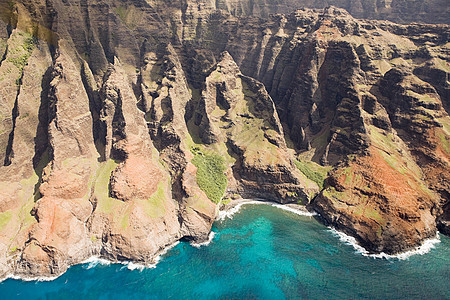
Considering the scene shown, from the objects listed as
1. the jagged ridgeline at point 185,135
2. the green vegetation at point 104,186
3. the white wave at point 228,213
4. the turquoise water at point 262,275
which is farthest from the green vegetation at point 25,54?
the white wave at point 228,213

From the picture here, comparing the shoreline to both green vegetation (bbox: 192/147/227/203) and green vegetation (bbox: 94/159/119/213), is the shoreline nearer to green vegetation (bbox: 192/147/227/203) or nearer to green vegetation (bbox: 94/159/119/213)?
green vegetation (bbox: 192/147/227/203)

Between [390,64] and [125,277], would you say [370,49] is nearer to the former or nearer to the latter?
[390,64]

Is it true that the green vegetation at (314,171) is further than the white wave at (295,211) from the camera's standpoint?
Yes

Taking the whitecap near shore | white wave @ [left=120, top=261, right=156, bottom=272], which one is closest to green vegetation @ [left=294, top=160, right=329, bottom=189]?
the whitecap near shore

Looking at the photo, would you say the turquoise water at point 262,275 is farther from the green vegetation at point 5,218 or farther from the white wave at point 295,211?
the green vegetation at point 5,218

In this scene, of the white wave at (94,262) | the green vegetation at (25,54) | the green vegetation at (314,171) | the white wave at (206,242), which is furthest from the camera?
the green vegetation at (314,171)
